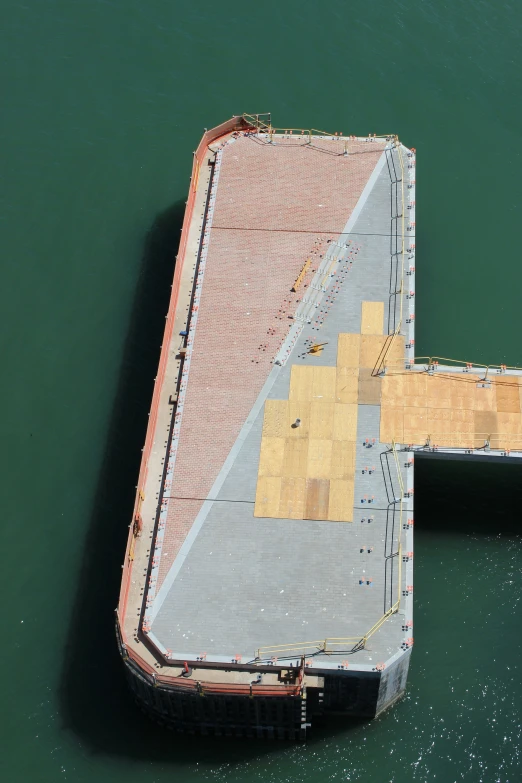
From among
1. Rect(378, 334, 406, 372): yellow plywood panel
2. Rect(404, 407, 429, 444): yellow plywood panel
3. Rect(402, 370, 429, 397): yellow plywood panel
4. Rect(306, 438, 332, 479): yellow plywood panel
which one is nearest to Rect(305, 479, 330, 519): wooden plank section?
Rect(306, 438, 332, 479): yellow plywood panel

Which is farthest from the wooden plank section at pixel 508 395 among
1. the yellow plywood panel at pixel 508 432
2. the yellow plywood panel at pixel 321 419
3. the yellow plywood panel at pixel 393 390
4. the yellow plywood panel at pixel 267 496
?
the yellow plywood panel at pixel 267 496

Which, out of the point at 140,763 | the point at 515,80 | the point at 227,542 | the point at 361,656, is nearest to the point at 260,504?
the point at 227,542

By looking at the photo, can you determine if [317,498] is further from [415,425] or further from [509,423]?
[509,423]

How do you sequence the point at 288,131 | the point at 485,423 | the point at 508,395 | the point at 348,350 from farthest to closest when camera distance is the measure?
the point at 288,131
the point at 348,350
the point at 508,395
the point at 485,423

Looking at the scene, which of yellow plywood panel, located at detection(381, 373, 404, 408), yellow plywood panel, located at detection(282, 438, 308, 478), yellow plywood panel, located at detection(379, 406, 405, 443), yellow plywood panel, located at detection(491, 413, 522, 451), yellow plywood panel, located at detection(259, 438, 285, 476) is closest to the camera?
yellow plywood panel, located at detection(282, 438, 308, 478)

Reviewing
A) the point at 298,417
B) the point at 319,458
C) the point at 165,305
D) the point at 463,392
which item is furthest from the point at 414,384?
the point at 165,305

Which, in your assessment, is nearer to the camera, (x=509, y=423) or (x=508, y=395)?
(x=509, y=423)

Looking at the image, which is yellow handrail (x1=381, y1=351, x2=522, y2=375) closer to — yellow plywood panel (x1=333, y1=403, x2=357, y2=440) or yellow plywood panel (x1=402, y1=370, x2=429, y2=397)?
yellow plywood panel (x1=402, y1=370, x2=429, y2=397)
